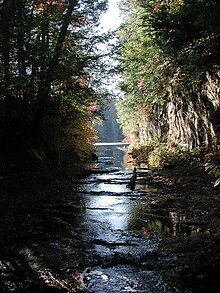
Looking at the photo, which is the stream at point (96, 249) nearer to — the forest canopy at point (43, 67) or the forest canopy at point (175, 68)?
Answer: the forest canopy at point (43, 67)

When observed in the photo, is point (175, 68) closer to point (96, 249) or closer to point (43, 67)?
point (43, 67)

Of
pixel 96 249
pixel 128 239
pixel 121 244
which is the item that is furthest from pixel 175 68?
pixel 96 249

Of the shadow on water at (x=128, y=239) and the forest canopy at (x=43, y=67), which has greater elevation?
the forest canopy at (x=43, y=67)

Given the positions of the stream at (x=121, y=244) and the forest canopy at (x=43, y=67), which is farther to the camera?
the forest canopy at (x=43, y=67)

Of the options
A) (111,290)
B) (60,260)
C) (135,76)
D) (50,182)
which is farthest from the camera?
(135,76)

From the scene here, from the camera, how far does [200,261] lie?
16.6ft

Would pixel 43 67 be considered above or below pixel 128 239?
above

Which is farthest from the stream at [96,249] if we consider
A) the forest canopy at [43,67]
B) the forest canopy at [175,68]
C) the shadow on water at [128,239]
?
the forest canopy at [175,68]

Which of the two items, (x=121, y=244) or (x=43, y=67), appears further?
(x=43, y=67)

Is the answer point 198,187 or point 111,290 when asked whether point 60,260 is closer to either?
point 111,290

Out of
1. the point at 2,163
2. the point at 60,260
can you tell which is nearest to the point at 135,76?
the point at 2,163

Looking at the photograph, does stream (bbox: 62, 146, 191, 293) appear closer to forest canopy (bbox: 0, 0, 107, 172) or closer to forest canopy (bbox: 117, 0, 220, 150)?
forest canopy (bbox: 0, 0, 107, 172)

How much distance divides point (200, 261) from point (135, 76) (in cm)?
1489

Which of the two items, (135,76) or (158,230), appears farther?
(135,76)
